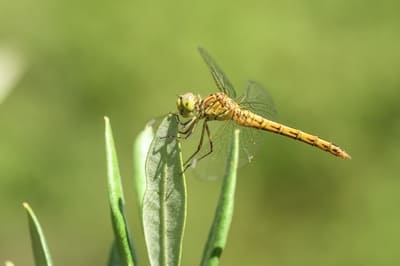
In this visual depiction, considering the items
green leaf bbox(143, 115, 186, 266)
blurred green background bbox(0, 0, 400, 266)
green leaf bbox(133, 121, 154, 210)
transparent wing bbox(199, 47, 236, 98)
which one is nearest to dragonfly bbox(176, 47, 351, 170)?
transparent wing bbox(199, 47, 236, 98)

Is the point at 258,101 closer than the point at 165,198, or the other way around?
the point at 165,198

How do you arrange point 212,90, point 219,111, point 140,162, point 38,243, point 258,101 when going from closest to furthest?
point 38,243 < point 140,162 < point 219,111 < point 258,101 < point 212,90

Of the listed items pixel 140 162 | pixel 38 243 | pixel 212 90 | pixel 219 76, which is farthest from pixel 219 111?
pixel 212 90

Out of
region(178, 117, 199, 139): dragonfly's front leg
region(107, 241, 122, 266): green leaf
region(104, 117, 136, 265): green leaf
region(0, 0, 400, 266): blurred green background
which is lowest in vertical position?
region(107, 241, 122, 266): green leaf

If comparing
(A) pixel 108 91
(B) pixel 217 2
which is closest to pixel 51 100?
→ (A) pixel 108 91

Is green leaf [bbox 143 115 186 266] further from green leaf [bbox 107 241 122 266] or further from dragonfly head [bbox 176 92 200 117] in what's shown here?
dragonfly head [bbox 176 92 200 117]

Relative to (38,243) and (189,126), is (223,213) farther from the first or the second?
(189,126)
